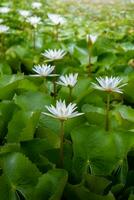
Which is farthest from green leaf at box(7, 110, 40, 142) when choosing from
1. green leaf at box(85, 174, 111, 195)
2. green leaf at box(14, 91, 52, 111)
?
green leaf at box(85, 174, 111, 195)

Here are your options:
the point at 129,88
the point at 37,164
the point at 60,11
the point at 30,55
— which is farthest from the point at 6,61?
the point at 60,11

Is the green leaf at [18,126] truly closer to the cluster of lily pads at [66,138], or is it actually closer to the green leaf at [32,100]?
the cluster of lily pads at [66,138]

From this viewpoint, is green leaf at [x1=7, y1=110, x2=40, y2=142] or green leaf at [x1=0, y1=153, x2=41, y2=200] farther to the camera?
green leaf at [x1=7, y1=110, x2=40, y2=142]

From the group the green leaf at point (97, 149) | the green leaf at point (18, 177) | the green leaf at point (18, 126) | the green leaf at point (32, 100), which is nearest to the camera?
the green leaf at point (18, 177)

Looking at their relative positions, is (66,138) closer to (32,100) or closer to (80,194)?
(32,100)

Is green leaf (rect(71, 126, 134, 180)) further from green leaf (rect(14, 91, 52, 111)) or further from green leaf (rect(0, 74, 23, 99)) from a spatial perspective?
green leaf (rect(0, 74, 23, 99))

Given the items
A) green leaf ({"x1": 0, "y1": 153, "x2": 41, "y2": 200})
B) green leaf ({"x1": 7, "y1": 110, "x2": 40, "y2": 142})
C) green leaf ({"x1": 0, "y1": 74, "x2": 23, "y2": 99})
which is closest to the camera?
green leaf ({"x1": 0, "y1": 153, "x2": 41, "y2": 200})

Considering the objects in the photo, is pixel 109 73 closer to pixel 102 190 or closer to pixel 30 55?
pixel 30 55

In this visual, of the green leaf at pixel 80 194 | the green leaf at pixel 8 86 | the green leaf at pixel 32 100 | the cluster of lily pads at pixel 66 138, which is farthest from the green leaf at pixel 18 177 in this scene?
the green leaf at pixel 8 86
